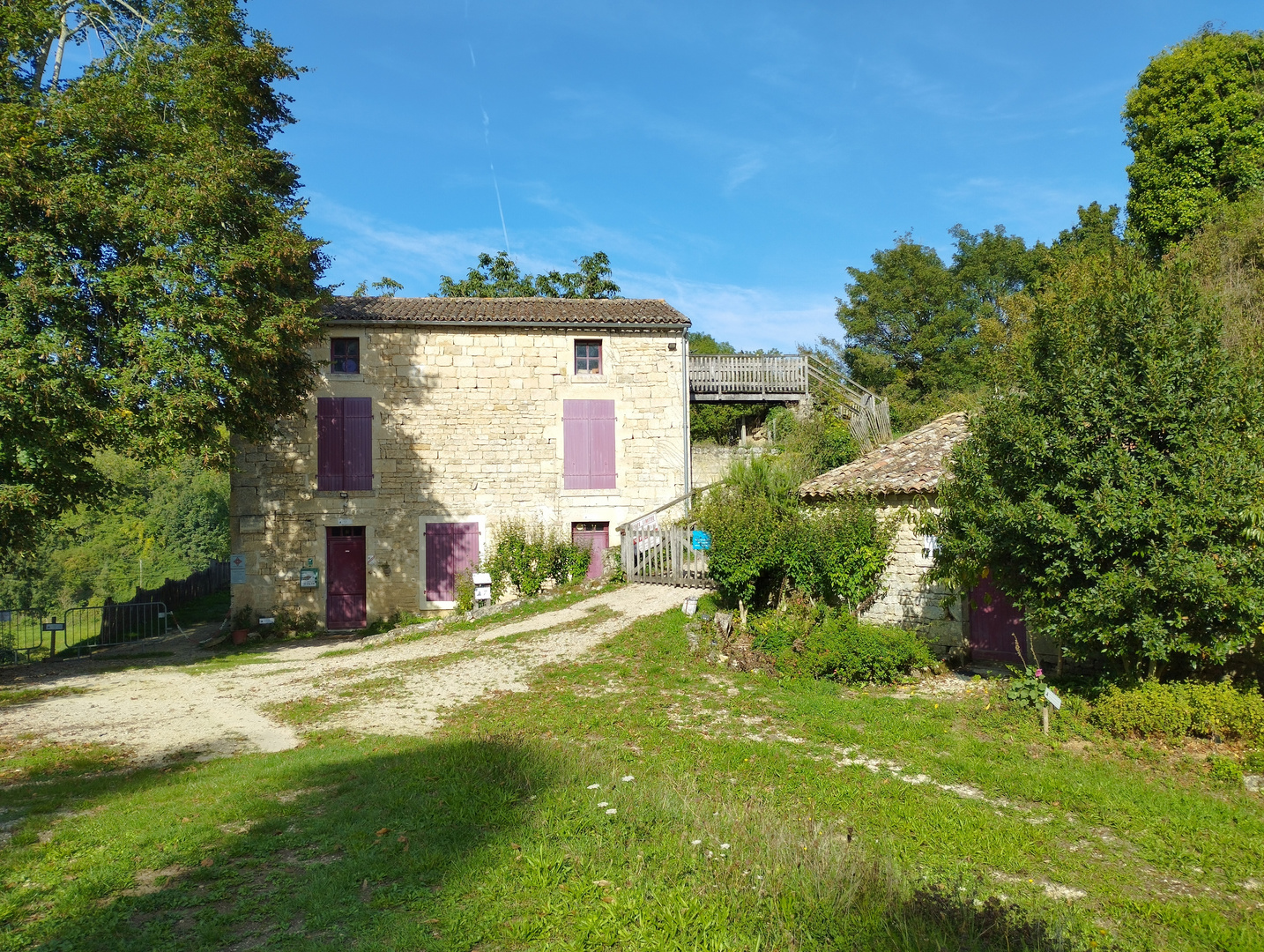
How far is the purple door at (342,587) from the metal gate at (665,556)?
6.19m

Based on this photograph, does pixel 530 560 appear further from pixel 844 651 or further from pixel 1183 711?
pixel 1183 711

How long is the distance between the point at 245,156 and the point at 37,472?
6.14 metres

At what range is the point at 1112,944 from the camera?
3.67m

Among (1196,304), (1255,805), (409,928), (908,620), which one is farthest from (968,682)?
(409,928)

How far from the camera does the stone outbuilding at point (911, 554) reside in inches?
444

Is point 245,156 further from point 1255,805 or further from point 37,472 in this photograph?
point 1255,805

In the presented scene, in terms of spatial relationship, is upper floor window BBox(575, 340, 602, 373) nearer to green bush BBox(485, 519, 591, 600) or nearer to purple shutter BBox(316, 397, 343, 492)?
green bush BBox(485, 519, 591, 600)

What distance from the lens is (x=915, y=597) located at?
1184 centimetres

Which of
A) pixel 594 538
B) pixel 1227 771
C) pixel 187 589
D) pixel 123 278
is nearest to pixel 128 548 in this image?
pixel 187 589

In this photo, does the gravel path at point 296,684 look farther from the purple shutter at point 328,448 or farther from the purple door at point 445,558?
the purple shutter at point 328,448

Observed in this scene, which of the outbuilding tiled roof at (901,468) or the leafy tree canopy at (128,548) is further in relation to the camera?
the leafy tree canopy at (128,548)

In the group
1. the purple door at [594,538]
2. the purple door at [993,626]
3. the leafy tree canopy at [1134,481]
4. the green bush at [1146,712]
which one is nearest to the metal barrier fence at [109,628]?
the purple door at [594,538]

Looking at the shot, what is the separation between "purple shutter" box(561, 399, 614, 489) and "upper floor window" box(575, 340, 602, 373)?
86 cm

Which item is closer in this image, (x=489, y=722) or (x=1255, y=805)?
(x=1255, y=805)
